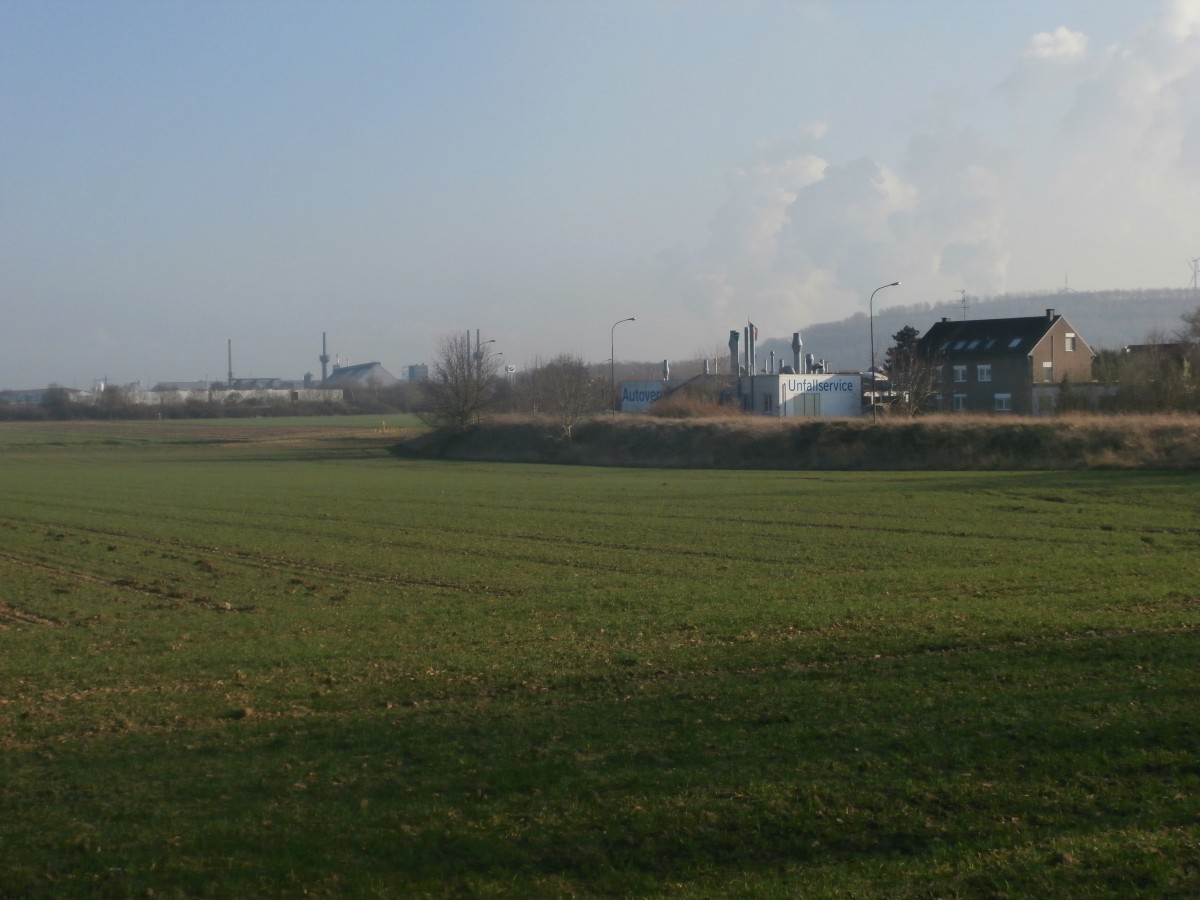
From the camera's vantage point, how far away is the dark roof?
96.8 meters

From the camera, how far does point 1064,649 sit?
12664 millimetres

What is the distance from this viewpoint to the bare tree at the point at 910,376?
290ft

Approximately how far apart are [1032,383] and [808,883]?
95.0m

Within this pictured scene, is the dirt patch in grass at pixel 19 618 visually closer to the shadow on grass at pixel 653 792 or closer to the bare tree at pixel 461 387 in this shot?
the shadow on grass at pixel 653 792

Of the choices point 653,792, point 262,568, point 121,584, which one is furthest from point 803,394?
point 653,792

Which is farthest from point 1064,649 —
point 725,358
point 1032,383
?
point 725,358

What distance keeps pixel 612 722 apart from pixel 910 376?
3263 inches

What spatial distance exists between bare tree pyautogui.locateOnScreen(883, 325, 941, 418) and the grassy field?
62790mm

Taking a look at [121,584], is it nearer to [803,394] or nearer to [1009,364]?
[803,394]

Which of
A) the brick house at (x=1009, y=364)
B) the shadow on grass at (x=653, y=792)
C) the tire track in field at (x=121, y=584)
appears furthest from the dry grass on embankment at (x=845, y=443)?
the shadow on grass at (x=653, y=792)

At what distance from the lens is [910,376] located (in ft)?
292

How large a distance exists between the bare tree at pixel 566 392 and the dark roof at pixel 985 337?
31.8 m

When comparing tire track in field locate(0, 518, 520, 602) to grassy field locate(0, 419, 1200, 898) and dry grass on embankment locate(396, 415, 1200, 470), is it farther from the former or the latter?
dry grass on embankment locate(396, 415, 1200, 470)

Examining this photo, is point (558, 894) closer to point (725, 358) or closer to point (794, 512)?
point (794, 512)
